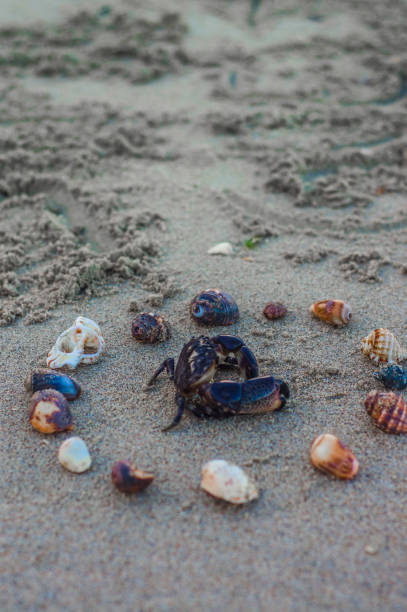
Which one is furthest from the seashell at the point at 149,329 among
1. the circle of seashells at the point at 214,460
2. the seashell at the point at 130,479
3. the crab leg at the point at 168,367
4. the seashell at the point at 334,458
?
the seashell at the point at 334,458

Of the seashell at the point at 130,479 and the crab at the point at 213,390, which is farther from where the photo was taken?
the crab at the point at 213,390

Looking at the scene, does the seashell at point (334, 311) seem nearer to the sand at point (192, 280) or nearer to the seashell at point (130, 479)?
the sand at point (192, 280)

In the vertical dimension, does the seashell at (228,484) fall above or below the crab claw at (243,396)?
below

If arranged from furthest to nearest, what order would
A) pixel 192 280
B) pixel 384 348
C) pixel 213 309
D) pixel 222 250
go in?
pixel 222 250 < pixel 192 280 < pixel 213 309 < pixel 384 348

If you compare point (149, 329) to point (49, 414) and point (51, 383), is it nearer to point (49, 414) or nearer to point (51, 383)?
point (51, 383)

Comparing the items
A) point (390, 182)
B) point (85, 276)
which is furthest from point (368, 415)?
point (390, 182)

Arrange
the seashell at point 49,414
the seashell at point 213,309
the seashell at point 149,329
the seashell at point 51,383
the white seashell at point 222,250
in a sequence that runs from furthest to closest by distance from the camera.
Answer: the white seashell at point 222,250
the seashell at point 213,309
the seashell at point 149,329
the seashell at point 51,383
the seashell at point 49,414

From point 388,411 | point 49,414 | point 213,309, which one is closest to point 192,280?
point 213,309
